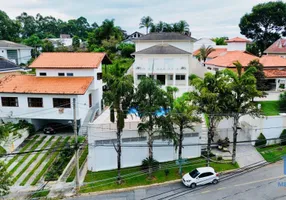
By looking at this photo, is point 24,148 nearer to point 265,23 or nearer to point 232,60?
point 232,60

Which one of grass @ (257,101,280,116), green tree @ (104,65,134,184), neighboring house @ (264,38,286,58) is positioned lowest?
grass @ (257,101,280,116)

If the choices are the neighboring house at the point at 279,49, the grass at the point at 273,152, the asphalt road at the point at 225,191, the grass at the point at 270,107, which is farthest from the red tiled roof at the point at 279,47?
the asphalt road at the point at 225,191

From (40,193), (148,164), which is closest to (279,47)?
(148,164)

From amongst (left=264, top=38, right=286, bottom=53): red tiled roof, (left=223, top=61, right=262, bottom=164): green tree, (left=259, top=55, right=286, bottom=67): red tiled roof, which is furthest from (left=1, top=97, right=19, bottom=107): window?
(left=264, top=38, right=286, bottom=53): red tiled roof

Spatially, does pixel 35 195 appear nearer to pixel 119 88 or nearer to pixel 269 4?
pixel 119 88

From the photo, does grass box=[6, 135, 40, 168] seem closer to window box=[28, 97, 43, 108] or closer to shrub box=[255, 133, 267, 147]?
window box=[28, 97, 43, 108]
